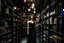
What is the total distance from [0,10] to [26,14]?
7.58m

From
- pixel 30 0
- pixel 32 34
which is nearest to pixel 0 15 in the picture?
pixel 32 34

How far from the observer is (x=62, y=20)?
2.11 metres

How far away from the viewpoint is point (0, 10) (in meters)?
2.43

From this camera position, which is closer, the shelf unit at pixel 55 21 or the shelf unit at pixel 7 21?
the shelf unit at pixel 55 21

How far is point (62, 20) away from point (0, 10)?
1605 millimetres

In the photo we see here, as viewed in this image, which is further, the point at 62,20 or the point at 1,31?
the point at 1,31

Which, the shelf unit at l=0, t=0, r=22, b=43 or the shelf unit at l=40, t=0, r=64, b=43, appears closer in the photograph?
the shelf unit at l=40, t=0, r=64, b=43

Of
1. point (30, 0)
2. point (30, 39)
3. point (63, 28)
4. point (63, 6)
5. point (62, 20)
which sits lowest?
point (30, 39)

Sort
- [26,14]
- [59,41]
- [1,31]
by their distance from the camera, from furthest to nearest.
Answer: [26,14], [1,31], [59,41]

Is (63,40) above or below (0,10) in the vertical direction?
below

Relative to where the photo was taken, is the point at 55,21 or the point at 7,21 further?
the point at 7,21

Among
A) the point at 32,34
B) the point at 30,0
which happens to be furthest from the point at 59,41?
the point at 30,0

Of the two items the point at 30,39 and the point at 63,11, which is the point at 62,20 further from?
the point at 30,39

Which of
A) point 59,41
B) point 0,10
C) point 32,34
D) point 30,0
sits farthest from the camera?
point 30,0
